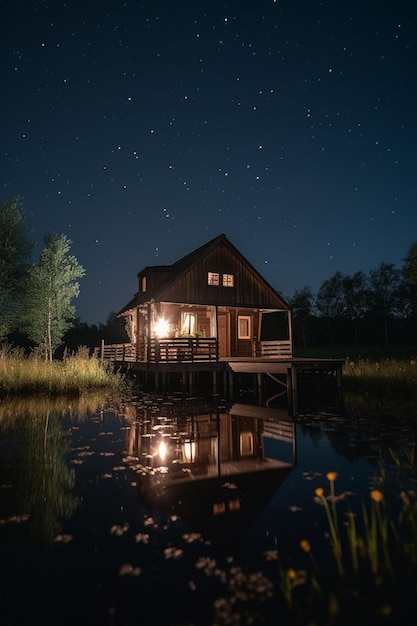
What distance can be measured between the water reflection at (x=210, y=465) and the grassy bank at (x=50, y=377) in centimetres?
561

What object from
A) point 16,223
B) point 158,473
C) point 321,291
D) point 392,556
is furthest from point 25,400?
point 321,291

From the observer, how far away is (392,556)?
Result: 12.1 ft

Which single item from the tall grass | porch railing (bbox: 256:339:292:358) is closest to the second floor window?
porch railing (bbox: 256:339:292:358)

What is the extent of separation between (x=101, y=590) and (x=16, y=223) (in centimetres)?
2723

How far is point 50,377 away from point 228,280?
42.2 feet

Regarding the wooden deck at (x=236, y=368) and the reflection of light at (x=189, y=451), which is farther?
the wooden deck at (x=236, y=368)

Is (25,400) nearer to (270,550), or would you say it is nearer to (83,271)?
(270,550)

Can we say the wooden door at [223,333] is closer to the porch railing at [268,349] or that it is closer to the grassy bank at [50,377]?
the porch railing at [268,349]

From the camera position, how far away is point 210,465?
6.94 meters

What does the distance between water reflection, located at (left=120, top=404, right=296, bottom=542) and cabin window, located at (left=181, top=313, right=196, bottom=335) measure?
12370 mm

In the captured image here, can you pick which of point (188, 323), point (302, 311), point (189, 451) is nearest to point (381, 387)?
point (189, 451)

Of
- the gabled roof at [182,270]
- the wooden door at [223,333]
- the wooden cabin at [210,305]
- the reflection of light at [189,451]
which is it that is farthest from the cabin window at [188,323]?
the reflection of light at [189,451]

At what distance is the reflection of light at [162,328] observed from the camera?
2303 cm

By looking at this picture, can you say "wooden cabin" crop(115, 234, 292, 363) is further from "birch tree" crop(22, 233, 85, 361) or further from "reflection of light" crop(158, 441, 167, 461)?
"reflection of light" crop(158, 441, 167, 461)
